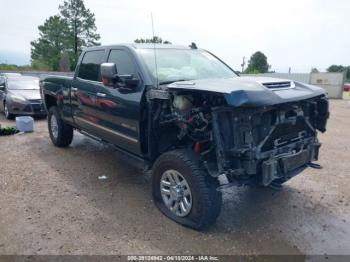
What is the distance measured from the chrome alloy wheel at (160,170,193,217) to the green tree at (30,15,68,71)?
4868cm

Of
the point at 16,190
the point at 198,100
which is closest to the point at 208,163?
the point at 198,100

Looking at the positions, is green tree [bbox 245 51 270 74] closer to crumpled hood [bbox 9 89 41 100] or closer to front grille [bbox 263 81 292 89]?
crumpled hood [bbox 9 89 41 100]

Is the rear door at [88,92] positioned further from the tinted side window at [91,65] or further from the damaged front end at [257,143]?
the damaged front end at [257,143]

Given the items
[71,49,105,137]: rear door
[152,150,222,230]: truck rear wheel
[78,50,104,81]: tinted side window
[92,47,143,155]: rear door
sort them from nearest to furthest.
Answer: [152,150,222,230]: truck rear wheel, [92,47,143,155]: rear door, [71,49,105,137]: rear door, [78,50,104,81]: tinted side window

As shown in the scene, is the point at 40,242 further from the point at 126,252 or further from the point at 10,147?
the point at 10,147

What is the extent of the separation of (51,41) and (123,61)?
1981 inches

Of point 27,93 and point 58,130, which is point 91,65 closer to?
point 58,130

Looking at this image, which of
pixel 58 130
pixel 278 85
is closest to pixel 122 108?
pixel 278 85

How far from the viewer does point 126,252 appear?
10.6ft

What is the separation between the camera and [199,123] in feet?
11.6

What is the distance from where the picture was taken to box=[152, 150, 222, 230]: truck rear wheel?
341 cm

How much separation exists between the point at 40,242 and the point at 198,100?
→ 212cm

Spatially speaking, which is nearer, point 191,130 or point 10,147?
point 191,130

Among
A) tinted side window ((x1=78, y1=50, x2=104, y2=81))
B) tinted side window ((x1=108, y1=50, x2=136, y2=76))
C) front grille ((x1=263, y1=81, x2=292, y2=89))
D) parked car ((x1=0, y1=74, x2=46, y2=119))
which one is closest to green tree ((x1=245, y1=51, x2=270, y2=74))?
parked car ((x1=0, y1=74, x2=46, y2=119))
